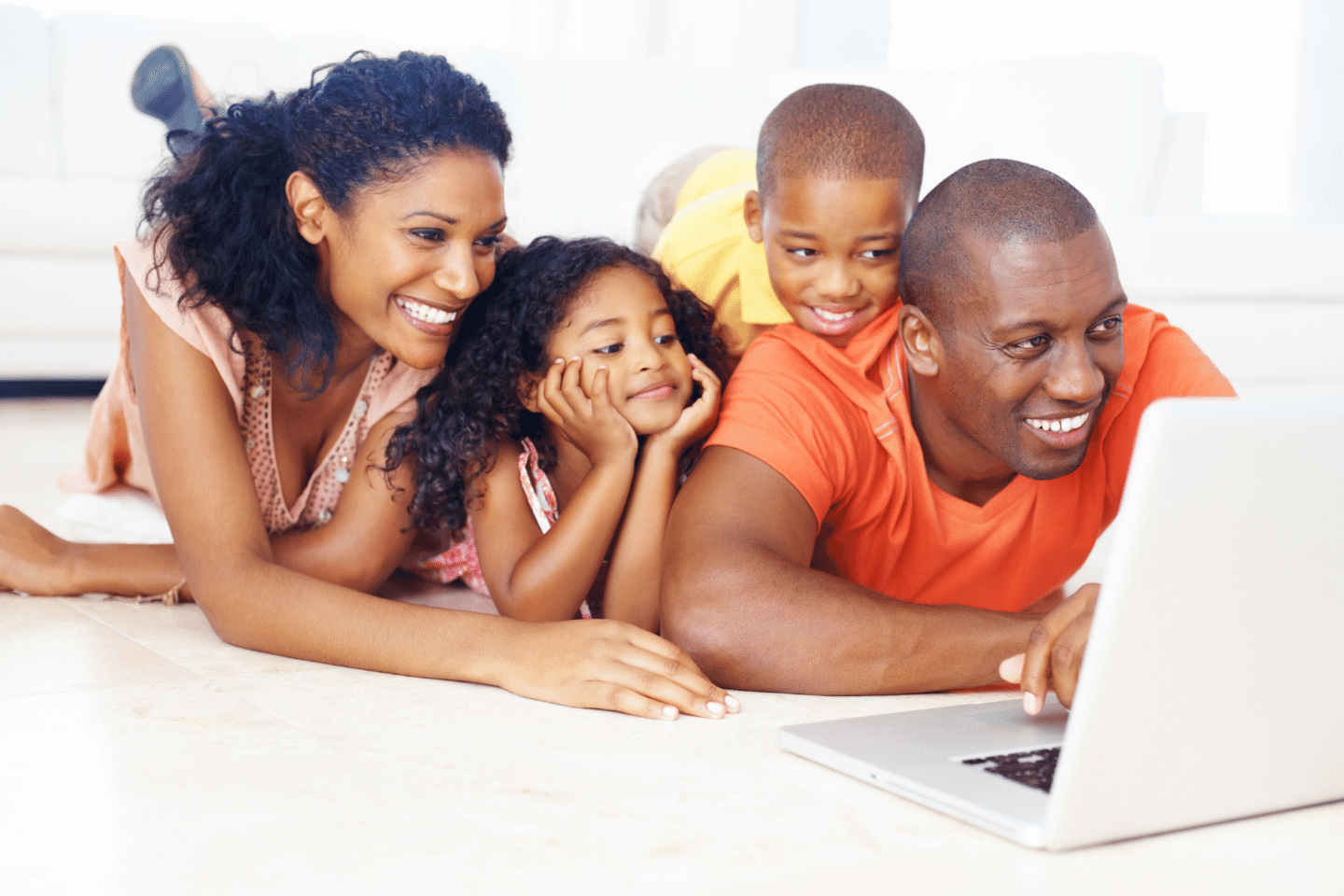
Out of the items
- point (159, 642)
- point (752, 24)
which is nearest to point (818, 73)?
point (752, 24)

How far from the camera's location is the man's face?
1.43 metres

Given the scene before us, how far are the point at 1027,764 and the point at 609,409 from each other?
849 millimetres

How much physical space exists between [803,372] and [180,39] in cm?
345

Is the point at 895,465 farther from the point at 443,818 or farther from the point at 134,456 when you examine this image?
the point at 134,456

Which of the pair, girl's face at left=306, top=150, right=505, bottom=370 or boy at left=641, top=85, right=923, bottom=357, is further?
boy at left=641, top=85, right=923, bottom=357

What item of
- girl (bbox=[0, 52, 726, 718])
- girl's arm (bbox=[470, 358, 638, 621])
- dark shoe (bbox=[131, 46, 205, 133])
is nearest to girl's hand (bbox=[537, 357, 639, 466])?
girl's arm (bbox=[470, 358, 638, 621])

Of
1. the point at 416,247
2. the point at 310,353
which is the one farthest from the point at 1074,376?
the point at 310,353

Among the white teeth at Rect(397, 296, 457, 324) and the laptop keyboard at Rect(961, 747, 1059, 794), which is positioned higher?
the white teeth at Rect(397, 296, 457, 324)

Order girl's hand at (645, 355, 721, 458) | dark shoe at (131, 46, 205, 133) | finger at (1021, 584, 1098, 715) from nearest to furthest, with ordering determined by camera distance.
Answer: finger at (1021, 584, 1098, 715)
girl's hand at (645, 355, 721, 458)
dark shoe at (131, 46, 205, 133)

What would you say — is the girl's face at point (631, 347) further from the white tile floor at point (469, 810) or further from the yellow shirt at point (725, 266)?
the white tile floor at point (469, 810)

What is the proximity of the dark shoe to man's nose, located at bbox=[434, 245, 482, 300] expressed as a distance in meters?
1.64

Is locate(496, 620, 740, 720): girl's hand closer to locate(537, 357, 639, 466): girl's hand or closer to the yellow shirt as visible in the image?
A: locate(537, 357, 639, 466): girl's hand

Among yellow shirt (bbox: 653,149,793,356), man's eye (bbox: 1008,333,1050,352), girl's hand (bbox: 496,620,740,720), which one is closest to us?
girl's hand (bbox: 496,620,740,720)

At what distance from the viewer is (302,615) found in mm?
1549
